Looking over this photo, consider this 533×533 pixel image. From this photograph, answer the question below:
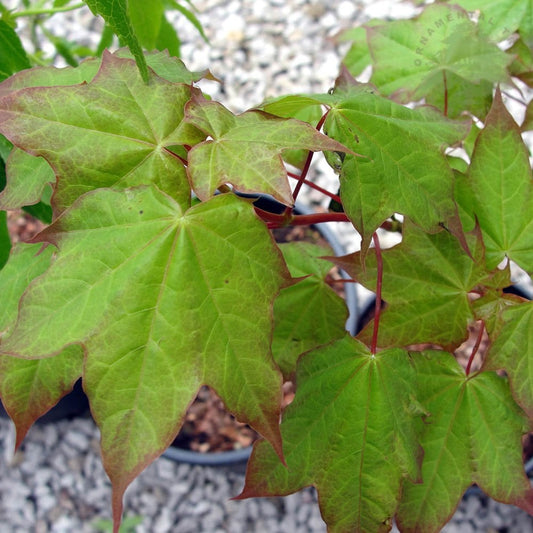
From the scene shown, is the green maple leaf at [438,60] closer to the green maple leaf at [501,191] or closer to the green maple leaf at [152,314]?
the green maple leaf at [501,191]

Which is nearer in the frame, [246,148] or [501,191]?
[246,148]

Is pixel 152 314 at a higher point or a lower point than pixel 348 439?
higher

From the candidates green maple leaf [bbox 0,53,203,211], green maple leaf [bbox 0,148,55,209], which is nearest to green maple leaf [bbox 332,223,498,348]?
green maple leaf [bbox 0,53,203,211]

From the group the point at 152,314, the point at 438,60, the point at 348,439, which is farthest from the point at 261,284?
the point at 438,60

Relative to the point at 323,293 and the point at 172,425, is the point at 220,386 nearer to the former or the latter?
the point at 172,425

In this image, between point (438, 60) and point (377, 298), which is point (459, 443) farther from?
point (438, 60)

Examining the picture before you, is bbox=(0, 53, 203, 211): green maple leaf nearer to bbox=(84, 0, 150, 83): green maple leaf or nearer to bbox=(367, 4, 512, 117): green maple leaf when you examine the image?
bbox=(84, 0, 150, 83): green maple leaf

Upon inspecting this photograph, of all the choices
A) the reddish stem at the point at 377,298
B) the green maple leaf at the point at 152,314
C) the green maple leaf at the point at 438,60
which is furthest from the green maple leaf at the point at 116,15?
the green maple leaf at the point at 438,60

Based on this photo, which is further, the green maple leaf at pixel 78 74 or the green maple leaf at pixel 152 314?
the green maple leaf at pixel 78 74
